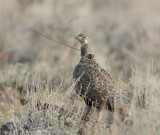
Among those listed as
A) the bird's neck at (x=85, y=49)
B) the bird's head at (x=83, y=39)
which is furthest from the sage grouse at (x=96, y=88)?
the bird's head at (x=83, y=39)

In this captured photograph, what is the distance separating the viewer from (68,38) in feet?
41.7

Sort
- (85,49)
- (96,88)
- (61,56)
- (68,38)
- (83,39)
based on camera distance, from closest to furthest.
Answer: (96,88)
(85,49)
(83,39)
(61,56)
(68,38)

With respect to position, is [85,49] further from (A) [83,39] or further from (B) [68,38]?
(B) [68,38]

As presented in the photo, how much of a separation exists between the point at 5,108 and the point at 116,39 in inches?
319

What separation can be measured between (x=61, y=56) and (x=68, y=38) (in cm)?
112

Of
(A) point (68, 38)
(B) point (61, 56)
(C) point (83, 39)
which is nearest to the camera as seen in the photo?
(C) point (83, 39)

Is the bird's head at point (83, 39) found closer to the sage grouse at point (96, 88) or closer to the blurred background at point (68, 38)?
the sage grouse at point (96, 88)

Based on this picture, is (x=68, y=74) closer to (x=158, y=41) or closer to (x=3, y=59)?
(x=3, y=59)

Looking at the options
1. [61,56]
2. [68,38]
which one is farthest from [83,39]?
[68,38]

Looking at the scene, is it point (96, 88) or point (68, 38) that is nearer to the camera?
point (96, 88)

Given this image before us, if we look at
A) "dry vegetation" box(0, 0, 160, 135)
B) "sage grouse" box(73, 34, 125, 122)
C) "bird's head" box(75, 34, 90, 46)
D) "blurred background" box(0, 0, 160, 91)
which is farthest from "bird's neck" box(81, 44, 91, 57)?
"blurred background" box(0, 0, 160, 91)

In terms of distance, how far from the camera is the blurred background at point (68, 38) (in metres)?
11.4

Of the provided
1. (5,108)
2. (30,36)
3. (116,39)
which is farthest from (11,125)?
(116,39)

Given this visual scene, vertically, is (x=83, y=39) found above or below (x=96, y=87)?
above
